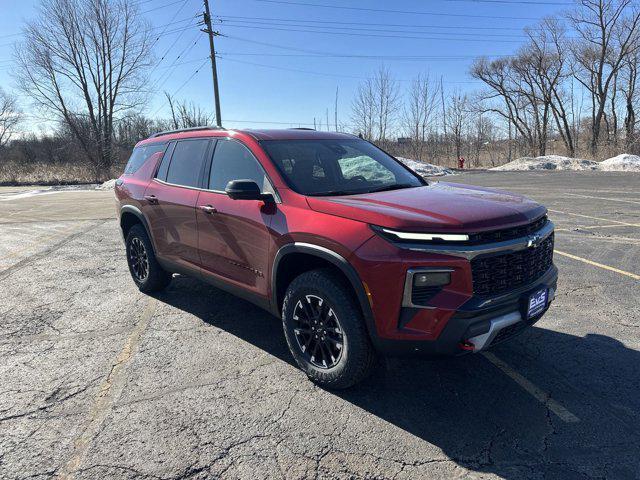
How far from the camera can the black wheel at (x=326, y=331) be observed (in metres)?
2.91

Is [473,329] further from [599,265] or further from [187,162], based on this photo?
[599,265]

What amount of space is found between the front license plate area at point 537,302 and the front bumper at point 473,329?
0.05 m

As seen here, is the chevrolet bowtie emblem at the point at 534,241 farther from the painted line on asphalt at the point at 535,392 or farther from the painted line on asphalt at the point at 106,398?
the painted line on asphalt at the point at 106,398

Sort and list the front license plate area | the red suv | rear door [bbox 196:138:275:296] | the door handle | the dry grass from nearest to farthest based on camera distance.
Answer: the red suv
the front license plate area
rear door [bbox 196:138:275:296]
the door handle
the dry grass

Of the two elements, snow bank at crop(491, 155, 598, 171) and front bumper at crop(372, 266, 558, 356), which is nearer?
front bumper at crop(372, 266, 558, 356)

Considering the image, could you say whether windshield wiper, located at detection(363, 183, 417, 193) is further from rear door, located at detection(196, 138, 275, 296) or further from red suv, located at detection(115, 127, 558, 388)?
rear door, located at detection(196, 138, 275, 296)

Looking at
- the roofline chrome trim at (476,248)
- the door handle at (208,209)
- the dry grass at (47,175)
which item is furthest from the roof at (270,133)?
the dry grass at (47,175)

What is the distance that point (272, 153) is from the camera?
3732 millimetres

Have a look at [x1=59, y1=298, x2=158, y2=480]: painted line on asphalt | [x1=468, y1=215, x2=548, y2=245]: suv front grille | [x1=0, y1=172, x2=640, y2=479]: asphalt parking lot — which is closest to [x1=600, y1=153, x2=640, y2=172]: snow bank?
[x1=0, y1=172, x2=640, y2=479]: asphalt parking lot

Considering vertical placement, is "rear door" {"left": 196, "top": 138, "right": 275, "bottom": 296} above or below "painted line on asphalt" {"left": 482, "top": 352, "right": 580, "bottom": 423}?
above

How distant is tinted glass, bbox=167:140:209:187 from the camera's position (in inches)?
172

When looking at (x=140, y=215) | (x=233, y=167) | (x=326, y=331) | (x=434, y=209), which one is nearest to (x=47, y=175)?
(x=140, y=215)

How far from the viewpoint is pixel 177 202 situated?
177 inches

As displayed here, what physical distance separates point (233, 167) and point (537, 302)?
264 cm
